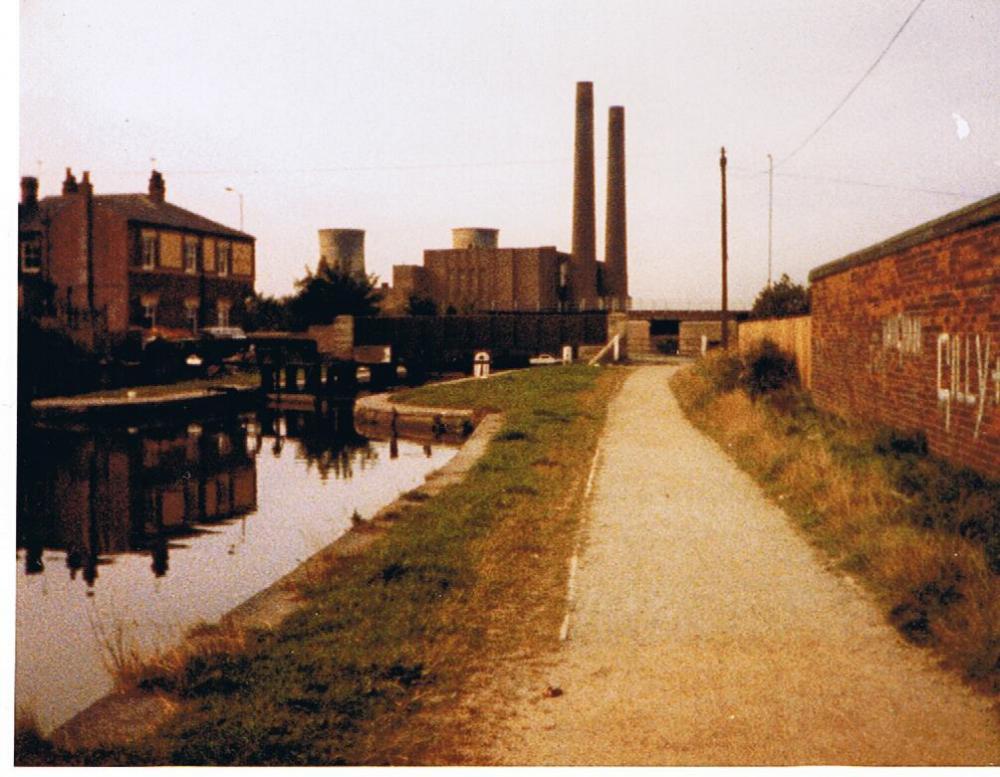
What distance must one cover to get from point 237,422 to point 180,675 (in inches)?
866

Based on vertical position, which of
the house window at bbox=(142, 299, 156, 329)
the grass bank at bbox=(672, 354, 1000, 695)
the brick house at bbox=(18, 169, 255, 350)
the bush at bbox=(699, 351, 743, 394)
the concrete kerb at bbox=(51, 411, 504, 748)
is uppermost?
the brick house at bbox=(18, 169, 255, 350)

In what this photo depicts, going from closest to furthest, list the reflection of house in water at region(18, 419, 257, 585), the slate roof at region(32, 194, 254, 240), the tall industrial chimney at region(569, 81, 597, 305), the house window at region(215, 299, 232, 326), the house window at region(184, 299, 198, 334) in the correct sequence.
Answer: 1. the reflection of house in water at region(18, 419, 257, 585)
2. the slate roof at region(32, 194, 254, 240)
3. the house window at region(184, 299, 198, 334)
4. the house window at region(215, 299, 232, 326)
5. the tall industrial chimney at region(569, 81, 597, 305)

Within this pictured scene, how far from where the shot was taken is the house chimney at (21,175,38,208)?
149 ft

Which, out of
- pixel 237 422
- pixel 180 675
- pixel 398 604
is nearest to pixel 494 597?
pixel 398 604

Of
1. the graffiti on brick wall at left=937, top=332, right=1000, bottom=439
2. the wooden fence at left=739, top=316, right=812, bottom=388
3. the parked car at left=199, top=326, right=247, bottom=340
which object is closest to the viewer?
the graffiti on brick wall at left=937, top=332, right=1000, bottom=439

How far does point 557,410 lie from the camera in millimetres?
20344

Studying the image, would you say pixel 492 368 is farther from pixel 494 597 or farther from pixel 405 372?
pixel 494 597

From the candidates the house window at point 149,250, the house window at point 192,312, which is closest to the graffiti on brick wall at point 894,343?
the house window at point 149,250

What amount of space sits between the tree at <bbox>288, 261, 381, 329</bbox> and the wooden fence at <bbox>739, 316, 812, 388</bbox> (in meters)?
32.4

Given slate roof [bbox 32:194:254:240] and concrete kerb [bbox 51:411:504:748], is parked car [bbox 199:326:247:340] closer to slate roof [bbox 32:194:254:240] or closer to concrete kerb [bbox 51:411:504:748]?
slate roof [bbox 32:194:254:240]

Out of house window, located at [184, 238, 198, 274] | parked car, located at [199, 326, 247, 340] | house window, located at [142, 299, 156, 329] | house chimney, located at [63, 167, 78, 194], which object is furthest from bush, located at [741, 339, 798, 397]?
house chimney, located at [63, 167, 78, 194]

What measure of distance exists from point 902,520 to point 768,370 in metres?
12.7

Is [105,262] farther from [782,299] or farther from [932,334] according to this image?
[932,334]

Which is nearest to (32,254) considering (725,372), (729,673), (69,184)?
(69,184)
